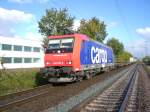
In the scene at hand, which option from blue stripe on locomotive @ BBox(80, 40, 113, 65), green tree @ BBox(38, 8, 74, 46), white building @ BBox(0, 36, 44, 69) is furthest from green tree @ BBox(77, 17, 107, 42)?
blue stripe on locomotive @ BBox(80, 40, 113, 65)

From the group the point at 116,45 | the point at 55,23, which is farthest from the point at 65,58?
the point at 116,45

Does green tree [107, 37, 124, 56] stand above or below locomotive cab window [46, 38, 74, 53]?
above

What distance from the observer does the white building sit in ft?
181

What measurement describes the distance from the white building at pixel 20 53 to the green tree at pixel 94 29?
15171 millimetres

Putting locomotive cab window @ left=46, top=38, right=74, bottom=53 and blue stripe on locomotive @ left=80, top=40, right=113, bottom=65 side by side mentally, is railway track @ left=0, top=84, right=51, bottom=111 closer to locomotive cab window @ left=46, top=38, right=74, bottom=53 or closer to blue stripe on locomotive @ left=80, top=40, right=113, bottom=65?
locomotive cab window @ left=46, top=38, right=74, bottom=53

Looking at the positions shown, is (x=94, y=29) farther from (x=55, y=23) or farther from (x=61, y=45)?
(x=61, y=45)

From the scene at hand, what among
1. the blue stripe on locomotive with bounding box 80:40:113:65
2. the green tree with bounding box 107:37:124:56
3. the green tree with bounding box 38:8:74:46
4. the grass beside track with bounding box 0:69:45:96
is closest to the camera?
the grass beside track with bounding box 0:69:45:96

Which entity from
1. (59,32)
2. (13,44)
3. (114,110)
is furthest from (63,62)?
(13,44)

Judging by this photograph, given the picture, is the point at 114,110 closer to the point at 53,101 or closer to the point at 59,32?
the point at 53,101

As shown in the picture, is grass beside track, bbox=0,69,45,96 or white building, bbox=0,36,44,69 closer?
grass beside track, bbox=0,69,45,96

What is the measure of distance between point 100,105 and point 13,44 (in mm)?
48971

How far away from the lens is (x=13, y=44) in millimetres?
58156

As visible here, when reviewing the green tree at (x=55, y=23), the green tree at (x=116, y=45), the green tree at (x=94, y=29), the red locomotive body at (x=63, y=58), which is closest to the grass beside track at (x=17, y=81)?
the red locomotive body at (x=63, y=58)

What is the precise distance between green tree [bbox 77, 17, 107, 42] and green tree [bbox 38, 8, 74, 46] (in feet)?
26.5
